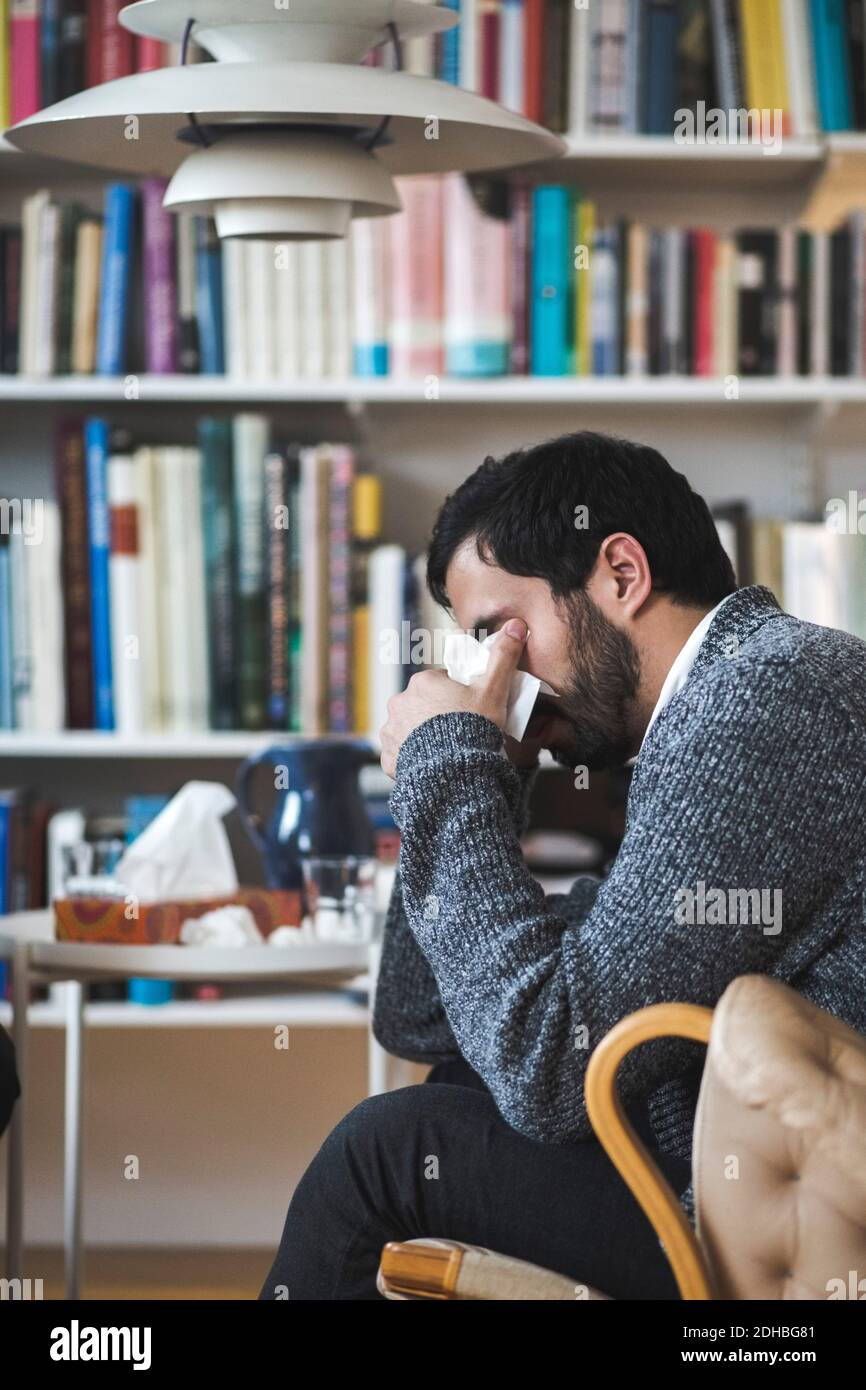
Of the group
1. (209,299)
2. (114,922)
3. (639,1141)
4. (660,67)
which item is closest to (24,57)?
(209,299)

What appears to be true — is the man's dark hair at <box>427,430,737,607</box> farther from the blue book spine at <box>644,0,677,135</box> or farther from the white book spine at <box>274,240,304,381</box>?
the blue book spine at <box>644,0,677,135</box>

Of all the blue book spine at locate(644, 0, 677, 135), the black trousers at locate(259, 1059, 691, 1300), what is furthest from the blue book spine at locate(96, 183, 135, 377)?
the black trousers at locate(259, 1059, 691, 1300)

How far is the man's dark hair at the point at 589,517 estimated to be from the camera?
47.4 inches

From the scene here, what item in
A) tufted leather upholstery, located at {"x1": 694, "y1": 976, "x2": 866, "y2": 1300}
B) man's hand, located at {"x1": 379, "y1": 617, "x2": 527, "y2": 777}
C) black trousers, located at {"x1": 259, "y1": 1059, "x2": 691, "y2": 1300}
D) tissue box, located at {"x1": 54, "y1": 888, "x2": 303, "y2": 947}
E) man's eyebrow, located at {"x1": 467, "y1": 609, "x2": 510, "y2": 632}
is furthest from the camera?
tissue box, located at {"x1": 54, "y1": 888, "x2": 303, "y2": 947}

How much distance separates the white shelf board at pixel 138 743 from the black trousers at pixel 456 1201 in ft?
3.78

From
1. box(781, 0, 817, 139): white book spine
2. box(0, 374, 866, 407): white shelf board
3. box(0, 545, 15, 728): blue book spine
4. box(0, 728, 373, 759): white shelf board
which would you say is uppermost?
box(781, 0, 817, 139): white book spine

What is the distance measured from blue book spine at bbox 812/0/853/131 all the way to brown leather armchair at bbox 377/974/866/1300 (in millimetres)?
1641

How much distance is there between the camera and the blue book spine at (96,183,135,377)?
2.15 meters

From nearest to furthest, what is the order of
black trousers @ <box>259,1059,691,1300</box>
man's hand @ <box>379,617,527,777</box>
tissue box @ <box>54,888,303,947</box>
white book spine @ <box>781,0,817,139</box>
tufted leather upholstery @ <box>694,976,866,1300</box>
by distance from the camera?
1. tufted leather upholstery @ <box>694,976,866,1300</box>
2. black trousers @ <box>259,1059,691,1300</box>
3. man's hand @ <box>379,617,527,777</box>
4. tissue box @ <box>54,888,303,947</box>
5. white book spine @ <box>781,0,817,139</box>

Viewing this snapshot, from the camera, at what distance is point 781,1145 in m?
0.86

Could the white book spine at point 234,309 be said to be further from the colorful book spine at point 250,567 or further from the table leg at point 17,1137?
the table leg at point 17,1137

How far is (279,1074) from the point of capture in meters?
2.45
